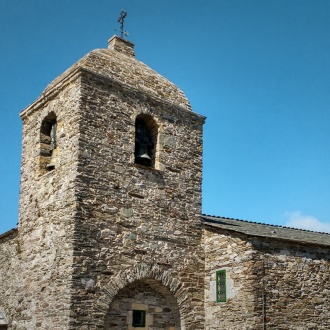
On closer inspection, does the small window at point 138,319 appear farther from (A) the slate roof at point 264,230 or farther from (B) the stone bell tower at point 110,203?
(A) the slate roof at point 264,230

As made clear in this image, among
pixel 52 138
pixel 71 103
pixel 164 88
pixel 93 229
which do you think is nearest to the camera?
pixel 93 229

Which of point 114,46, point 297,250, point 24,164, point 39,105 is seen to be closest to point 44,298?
point 24,164

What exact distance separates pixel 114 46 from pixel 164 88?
215cm

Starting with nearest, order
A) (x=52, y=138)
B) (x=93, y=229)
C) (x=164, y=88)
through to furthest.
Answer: (x=93, y=229) < (x=52, y=138) < (x=164, y=88)

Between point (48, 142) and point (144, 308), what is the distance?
16.5 ft

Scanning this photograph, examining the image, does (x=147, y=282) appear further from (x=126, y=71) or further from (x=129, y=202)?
(x=126, y=71)

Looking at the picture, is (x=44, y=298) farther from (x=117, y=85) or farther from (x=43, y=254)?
(x=117, y=85)

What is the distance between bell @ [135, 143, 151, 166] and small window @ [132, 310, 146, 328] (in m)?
3.79

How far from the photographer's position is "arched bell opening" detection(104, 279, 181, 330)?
1210 cm

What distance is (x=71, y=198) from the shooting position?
12031mm

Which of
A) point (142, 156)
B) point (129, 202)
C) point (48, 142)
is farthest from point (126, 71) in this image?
point (129, 202)

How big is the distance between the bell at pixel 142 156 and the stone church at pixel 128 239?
4cm

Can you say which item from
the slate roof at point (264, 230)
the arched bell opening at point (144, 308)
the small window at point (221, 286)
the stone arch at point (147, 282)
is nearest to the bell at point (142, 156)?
the slate roof at point (264, 230)

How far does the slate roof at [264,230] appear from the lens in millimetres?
13492
